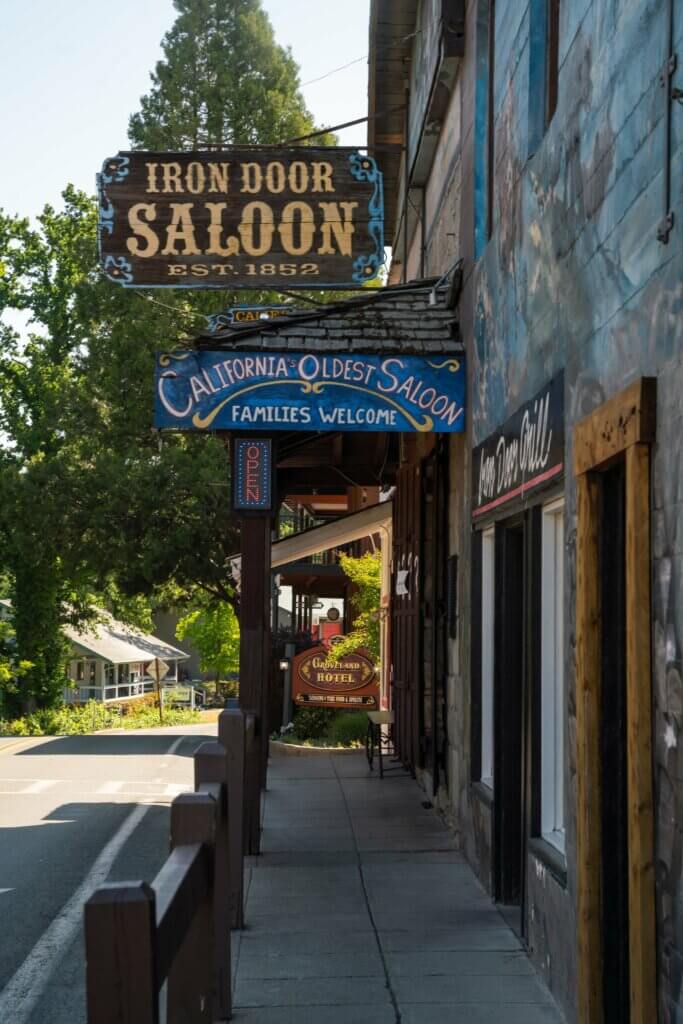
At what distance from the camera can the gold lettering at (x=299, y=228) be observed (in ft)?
35.8

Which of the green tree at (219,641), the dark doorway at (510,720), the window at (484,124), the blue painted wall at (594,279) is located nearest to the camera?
the blue painted wall at (594,279)

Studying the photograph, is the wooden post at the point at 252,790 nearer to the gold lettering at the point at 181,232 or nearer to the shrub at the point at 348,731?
the gold lettering at the point at 181,232

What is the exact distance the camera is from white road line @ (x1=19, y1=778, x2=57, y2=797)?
16.4 metres

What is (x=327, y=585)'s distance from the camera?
35562mm

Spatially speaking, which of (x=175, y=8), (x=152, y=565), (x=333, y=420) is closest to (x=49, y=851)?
(x=333, y=420)

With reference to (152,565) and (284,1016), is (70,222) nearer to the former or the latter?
(152,565)

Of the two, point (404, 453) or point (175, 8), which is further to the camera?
Answer: point (175, 8)

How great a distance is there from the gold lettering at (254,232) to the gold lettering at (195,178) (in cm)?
42

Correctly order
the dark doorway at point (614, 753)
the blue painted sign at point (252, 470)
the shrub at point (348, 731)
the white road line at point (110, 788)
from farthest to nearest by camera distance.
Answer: the shrub at point (348, 731) → the white road line at point (110, 788) → the blue painted sign at point (252, 470) → the dark doorway at point (614, 753)

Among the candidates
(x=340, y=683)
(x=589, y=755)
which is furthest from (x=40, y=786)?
(x=589, y=755)

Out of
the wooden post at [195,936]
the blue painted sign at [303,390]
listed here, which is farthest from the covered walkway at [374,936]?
the blue painted sign at [303,390]

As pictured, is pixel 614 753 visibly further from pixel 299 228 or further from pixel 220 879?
pixel 299 228

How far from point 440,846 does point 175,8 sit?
33816 millimetres

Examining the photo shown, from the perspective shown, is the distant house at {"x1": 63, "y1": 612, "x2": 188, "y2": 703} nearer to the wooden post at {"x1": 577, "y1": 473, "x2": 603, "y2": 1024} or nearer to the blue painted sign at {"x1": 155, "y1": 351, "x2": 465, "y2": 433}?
the blue painted sign at {"x1": 155, "y1": 351, "x2": 465, "y2": 433}
